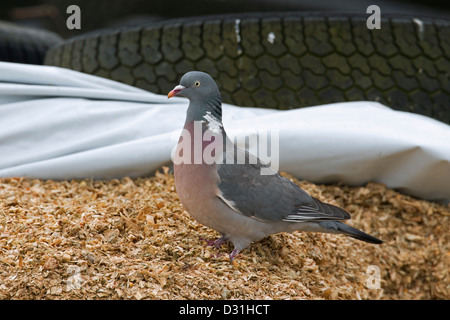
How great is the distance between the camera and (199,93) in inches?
60.1

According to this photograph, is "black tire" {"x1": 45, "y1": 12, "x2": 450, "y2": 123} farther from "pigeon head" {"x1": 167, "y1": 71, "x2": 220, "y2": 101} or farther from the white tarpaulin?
"pigeon head" {"x1": 167, "y1": 71, "x2": 220, "y2": 101}

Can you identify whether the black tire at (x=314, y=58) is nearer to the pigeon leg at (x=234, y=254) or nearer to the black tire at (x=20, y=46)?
the pigeon leg at (x=234, y=254)

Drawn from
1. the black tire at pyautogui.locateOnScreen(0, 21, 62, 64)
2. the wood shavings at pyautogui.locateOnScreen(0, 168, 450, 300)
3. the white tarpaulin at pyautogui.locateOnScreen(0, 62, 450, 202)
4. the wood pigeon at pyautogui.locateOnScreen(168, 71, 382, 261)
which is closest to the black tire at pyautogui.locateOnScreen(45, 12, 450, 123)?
the white tarpaulin at pyautogui.locateOnScreen(0, 62, 450, 202)

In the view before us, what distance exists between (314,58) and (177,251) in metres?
1.34

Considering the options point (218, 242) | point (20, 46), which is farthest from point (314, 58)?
point (20, 46)

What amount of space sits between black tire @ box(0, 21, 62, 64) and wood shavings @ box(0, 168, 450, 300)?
200 centimetres

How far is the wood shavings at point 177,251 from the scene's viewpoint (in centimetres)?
142

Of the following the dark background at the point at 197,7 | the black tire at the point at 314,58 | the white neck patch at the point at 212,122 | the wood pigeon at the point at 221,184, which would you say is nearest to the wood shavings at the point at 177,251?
the wood pigeon at the point at 221,184

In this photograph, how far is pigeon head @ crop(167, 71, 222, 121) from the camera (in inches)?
59.9

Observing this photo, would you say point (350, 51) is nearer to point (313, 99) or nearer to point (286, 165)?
point (313, 99)

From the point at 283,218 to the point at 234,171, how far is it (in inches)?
7.8

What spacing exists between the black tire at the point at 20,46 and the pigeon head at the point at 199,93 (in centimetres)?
262

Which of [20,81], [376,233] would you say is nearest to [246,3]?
[20,81]

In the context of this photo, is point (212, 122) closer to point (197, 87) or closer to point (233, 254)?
point (197, 87)
